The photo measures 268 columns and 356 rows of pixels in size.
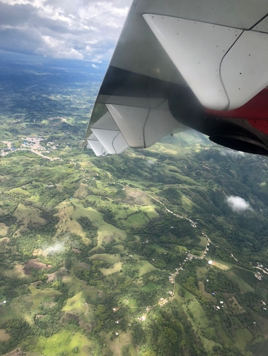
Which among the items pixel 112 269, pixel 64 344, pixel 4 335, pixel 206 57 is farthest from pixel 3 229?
pixel 206 57

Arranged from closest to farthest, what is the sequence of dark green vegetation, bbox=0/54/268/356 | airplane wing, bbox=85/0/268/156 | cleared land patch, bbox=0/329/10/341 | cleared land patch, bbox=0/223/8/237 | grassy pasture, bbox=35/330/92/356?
airplane wing, bbox=85/0/268/156 < grassy pasture, bbox=35/330/92/356 < cleared land patch, bbox=0/329/10/341 < dark green vegetation, bbox=0/54/268/356 < cleared land patch, bbox=0/223/8/237

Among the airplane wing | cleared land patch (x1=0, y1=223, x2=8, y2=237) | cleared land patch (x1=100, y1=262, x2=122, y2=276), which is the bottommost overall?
cleared land patch (x1=0, y1=223, x2=8, y2=237)

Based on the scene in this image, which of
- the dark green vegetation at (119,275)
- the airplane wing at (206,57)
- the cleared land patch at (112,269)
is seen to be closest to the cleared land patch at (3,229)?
the dark green vegetation at (119,275)

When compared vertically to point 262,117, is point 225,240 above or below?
below

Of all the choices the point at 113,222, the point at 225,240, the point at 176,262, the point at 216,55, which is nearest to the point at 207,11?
the point at 216,55

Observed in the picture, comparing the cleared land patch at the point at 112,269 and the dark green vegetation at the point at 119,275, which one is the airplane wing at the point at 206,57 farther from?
the cleared land patch at the point at 112,269

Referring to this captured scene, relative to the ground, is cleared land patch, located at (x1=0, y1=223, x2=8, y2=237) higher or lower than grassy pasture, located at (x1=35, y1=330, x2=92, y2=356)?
lower

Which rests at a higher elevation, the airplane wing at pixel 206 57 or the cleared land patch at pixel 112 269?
the airplane wing at pixel 206 57

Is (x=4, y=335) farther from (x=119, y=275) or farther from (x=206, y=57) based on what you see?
(x=206, y=57)

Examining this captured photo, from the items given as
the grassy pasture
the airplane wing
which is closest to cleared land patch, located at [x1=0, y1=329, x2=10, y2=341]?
the grassy pasture

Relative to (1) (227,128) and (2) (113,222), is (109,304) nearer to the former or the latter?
(2) (113,222)

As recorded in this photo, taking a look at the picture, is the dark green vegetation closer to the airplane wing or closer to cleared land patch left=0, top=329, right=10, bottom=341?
cleared land patch left=0, top=329, right=10, bottom=341
